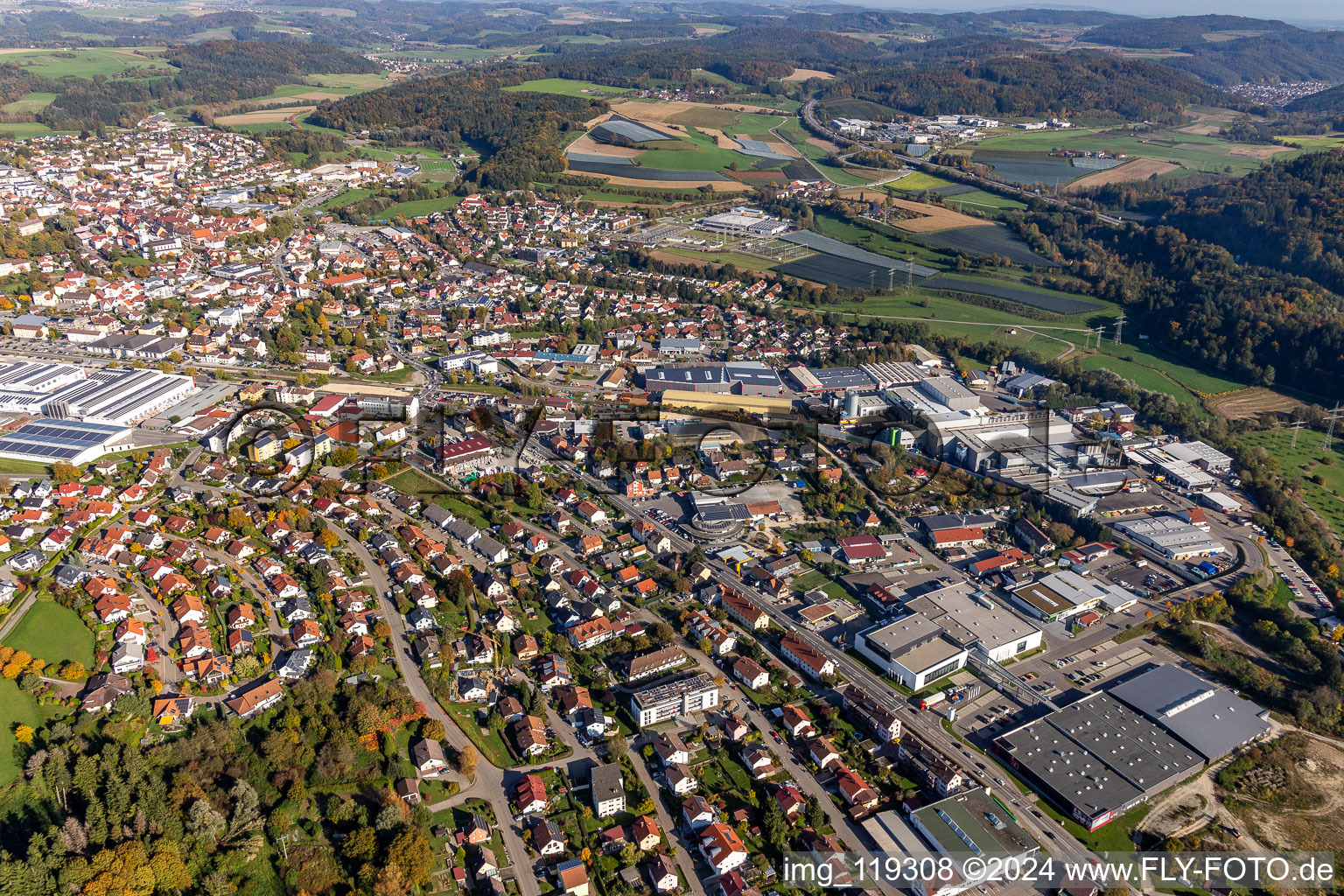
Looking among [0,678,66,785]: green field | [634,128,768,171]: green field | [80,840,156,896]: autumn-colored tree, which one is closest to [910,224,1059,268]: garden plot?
[634,128,768,171]: green field

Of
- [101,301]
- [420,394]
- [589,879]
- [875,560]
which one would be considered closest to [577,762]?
[589,879]

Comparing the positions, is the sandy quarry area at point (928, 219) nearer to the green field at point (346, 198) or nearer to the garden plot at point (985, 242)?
the garden plot at point (985, 242)

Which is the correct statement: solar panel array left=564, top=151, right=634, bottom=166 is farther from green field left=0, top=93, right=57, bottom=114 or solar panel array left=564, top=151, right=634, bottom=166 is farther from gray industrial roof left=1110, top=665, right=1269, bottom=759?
gray industrial roof left=1110, top=665, right=1269, bottom=759

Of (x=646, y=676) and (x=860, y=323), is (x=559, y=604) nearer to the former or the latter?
(x=646, y=676)

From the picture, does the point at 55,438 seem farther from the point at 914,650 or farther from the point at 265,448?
the point at 914,650

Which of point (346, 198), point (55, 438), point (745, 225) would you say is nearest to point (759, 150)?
point (745, 225)

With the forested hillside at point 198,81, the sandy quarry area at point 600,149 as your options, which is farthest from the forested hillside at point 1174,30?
the forested hillside at point 198,81

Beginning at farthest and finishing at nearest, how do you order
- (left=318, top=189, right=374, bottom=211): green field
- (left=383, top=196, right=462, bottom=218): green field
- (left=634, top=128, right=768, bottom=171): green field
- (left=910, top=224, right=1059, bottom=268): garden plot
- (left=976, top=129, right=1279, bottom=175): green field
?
(left=976, top=129, right=1279, bottom=175): green field
(left=634, top=128, right=768, bottom=171): green field
(left=318, top=189, right=374, bottom=211): green field
(left=383, top=196, right=462, bottom=218): green field
(left=910, top=224, right=1059, bottom=268): garden plot
